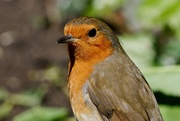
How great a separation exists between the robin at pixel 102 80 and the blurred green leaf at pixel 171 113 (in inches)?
2.9

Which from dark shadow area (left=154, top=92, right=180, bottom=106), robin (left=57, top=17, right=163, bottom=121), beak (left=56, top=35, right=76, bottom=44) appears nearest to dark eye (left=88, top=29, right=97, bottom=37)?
robin (left=57, top=17, right=163, bottom=121)

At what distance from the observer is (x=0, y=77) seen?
685 cm

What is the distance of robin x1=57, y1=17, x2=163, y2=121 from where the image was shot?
339 centimetres

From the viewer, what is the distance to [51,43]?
7406 millimetres

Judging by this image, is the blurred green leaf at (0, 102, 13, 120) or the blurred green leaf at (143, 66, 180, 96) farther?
the blurred green leaf at (0, 102, 13, 120)

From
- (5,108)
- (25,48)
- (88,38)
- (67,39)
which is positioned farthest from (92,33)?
(25,48)

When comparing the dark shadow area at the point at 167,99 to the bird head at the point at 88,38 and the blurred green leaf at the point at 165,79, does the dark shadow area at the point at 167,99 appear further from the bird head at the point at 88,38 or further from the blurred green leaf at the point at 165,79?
the bird head at the point at 88,38

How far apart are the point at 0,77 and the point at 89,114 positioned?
352cm

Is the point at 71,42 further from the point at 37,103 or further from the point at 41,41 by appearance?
the point at 41,41

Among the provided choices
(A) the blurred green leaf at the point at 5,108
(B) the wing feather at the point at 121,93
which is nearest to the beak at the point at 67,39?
(B) the wing feather at the point at 121,93

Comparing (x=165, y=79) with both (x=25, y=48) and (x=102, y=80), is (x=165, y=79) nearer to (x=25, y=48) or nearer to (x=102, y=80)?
(x=102, y=80)

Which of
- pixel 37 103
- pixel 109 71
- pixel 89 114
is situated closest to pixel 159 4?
pixel 109 71

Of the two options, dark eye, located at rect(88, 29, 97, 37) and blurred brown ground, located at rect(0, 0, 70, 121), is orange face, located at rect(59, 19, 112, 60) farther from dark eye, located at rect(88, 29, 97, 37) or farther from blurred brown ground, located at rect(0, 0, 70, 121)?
blurred brown ground, located at rect(0, 0, 70, 121)

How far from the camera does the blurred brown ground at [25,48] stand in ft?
21.9
